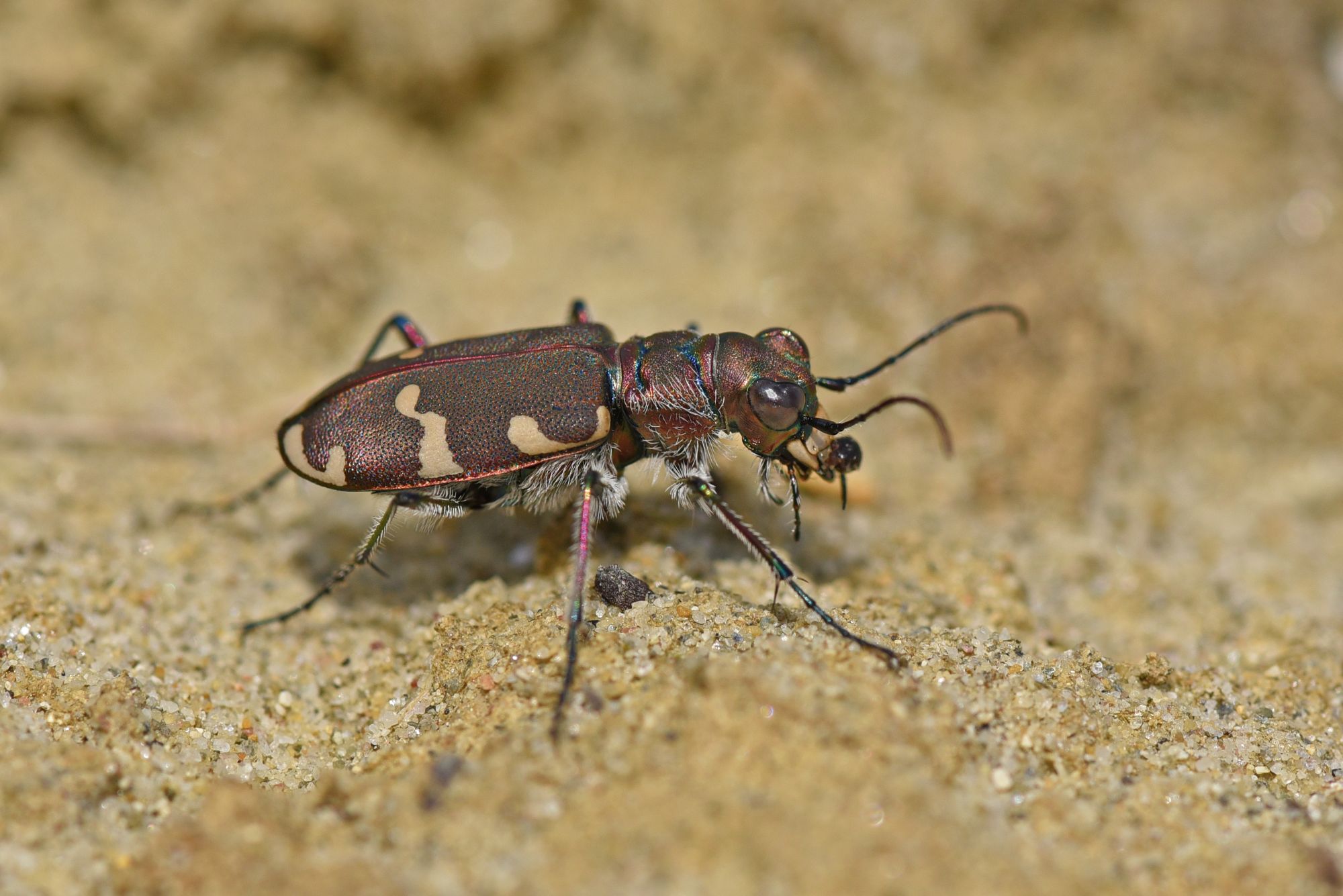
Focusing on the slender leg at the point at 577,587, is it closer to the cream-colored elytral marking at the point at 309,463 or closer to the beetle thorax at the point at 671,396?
the beetle thorax at the point at 671,396

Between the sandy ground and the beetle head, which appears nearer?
the sandy ground

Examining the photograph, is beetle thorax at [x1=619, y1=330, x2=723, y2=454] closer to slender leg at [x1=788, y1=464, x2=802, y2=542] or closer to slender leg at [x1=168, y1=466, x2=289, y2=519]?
slender leg at [x1=788, y1=464, x2=802, y2=542]

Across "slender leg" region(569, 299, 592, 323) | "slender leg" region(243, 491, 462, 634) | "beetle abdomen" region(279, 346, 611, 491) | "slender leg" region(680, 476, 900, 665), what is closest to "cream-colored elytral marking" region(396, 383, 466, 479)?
"beetle abdomen" region(279, 346, 611, 491)

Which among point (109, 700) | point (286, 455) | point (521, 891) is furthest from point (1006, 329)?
point (109, 700)

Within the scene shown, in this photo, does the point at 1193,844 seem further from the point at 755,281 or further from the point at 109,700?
the point at 755,281

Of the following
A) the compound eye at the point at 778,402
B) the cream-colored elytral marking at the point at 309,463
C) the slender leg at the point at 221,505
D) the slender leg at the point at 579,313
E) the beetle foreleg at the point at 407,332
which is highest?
the slender leg at the point at 579,313

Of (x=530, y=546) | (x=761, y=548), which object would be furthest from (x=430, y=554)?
(x=761, y=548)

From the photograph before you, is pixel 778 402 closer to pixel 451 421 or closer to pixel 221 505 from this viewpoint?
pixel 451 421

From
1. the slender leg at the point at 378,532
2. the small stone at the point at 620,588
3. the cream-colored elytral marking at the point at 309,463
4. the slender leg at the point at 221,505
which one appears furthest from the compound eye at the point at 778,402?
the slender leg at the point at 221,505
